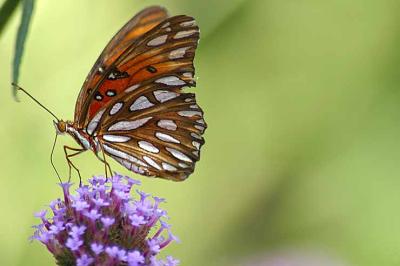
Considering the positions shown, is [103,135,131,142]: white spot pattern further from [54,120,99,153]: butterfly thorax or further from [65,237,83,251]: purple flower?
[65,237,83,251]: purple flower

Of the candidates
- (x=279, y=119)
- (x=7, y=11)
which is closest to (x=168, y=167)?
(x=7, y=11)

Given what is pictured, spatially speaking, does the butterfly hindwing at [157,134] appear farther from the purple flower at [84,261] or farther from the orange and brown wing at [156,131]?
the purple flower at [84,261]

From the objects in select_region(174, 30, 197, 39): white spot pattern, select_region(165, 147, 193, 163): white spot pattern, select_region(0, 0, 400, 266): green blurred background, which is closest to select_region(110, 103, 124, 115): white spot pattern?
select_region(165, 147, 193, 163): white spot pattern

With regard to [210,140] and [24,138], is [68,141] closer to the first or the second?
[24,138]

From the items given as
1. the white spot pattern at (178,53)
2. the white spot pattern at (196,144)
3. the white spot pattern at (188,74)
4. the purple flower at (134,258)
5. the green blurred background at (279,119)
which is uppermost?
the green blurred background at (279,119)

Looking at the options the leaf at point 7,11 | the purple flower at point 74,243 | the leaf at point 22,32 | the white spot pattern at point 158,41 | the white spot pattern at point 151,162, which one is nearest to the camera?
the leaf at point 22,32

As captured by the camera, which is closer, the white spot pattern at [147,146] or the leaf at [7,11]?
the leaf at [7,11]

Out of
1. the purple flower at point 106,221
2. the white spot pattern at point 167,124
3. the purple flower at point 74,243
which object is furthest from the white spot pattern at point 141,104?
the purple flower at point 74,243
